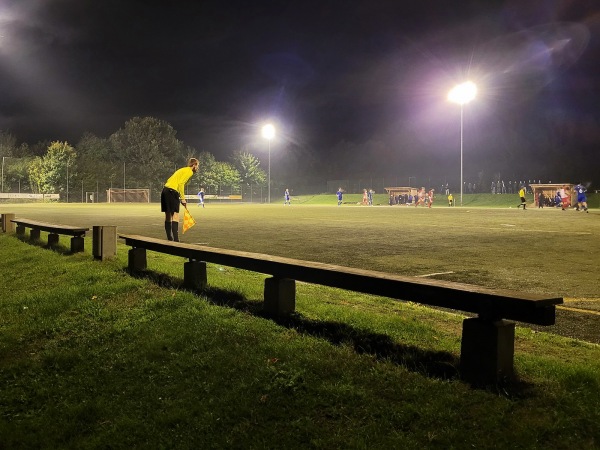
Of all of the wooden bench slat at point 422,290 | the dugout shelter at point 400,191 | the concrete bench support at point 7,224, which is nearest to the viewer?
the wooden bench slat at point 422,290

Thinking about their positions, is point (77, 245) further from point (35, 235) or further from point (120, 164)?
point (120, 164)

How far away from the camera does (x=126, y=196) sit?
230 feet

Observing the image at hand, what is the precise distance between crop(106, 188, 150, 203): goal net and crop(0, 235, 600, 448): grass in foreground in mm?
67525

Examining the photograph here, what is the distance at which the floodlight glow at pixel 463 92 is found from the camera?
145ft

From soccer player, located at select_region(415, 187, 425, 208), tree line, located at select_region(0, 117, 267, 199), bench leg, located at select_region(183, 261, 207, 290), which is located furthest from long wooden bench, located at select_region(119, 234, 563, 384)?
tree line, located at select_region(0, 117, 267, 199)

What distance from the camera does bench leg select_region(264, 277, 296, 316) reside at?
15.9 ft

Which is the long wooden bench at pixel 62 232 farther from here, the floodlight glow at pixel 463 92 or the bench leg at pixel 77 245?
the floodlight glow at pixel 463 92

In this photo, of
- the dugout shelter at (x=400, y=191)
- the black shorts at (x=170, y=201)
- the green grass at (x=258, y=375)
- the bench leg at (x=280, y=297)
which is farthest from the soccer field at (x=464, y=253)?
the dugout shelter at (x=400, y=191)

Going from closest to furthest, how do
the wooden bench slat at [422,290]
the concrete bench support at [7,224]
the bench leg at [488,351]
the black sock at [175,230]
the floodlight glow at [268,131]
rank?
the wooden bench slat at [422,290], the bench leg at [488,351], the black sock at [175,230], the concrete bench support at [7,224], the floodlight glow at [268,131]

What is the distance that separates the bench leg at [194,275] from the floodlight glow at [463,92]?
139ft

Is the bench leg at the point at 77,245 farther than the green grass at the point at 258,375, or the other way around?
the bench leg at the point at 77,245

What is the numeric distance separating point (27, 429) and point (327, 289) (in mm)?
4134

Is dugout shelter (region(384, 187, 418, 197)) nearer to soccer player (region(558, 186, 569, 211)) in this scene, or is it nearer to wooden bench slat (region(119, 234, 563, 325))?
soccer player (region(558, 186, 569, 211))

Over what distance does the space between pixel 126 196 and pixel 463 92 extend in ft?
153
